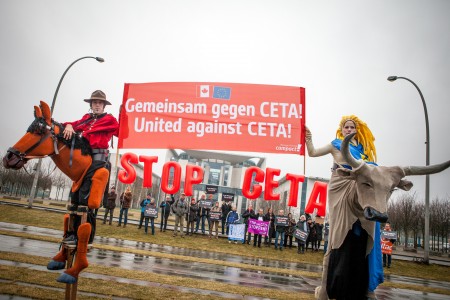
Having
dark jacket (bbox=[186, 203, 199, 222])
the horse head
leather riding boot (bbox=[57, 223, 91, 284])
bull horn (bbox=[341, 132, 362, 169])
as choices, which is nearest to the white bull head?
bull horn (bbox=[341, 132, 362, 169])

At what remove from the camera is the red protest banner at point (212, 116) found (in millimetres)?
9625

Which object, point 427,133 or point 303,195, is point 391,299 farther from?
point 303,195

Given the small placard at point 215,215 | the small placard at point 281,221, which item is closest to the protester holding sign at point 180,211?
the small placard at point 215,215

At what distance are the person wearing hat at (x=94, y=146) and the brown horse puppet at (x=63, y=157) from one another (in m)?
0.01

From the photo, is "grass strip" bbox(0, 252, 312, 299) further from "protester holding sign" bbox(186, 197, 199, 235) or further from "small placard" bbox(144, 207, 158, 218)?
"protester holding sign" bbox(186, 197, 199, 235)

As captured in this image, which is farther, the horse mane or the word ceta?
the word ceta

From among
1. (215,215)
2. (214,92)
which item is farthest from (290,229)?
(214,92)

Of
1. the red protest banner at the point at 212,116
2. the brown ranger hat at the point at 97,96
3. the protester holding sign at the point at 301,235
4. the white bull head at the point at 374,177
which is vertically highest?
the red protest banner at the point at 212,116

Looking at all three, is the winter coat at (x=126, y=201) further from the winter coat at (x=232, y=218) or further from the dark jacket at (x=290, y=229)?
the dark jacket at (x=290, y=229)

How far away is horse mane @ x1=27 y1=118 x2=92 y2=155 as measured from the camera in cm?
355

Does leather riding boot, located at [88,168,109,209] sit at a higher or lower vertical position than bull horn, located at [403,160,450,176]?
lower

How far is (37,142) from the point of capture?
3535 mm

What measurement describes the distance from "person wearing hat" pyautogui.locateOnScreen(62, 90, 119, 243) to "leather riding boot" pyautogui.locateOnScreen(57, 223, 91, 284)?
154 mm

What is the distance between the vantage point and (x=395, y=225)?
1945 inches
